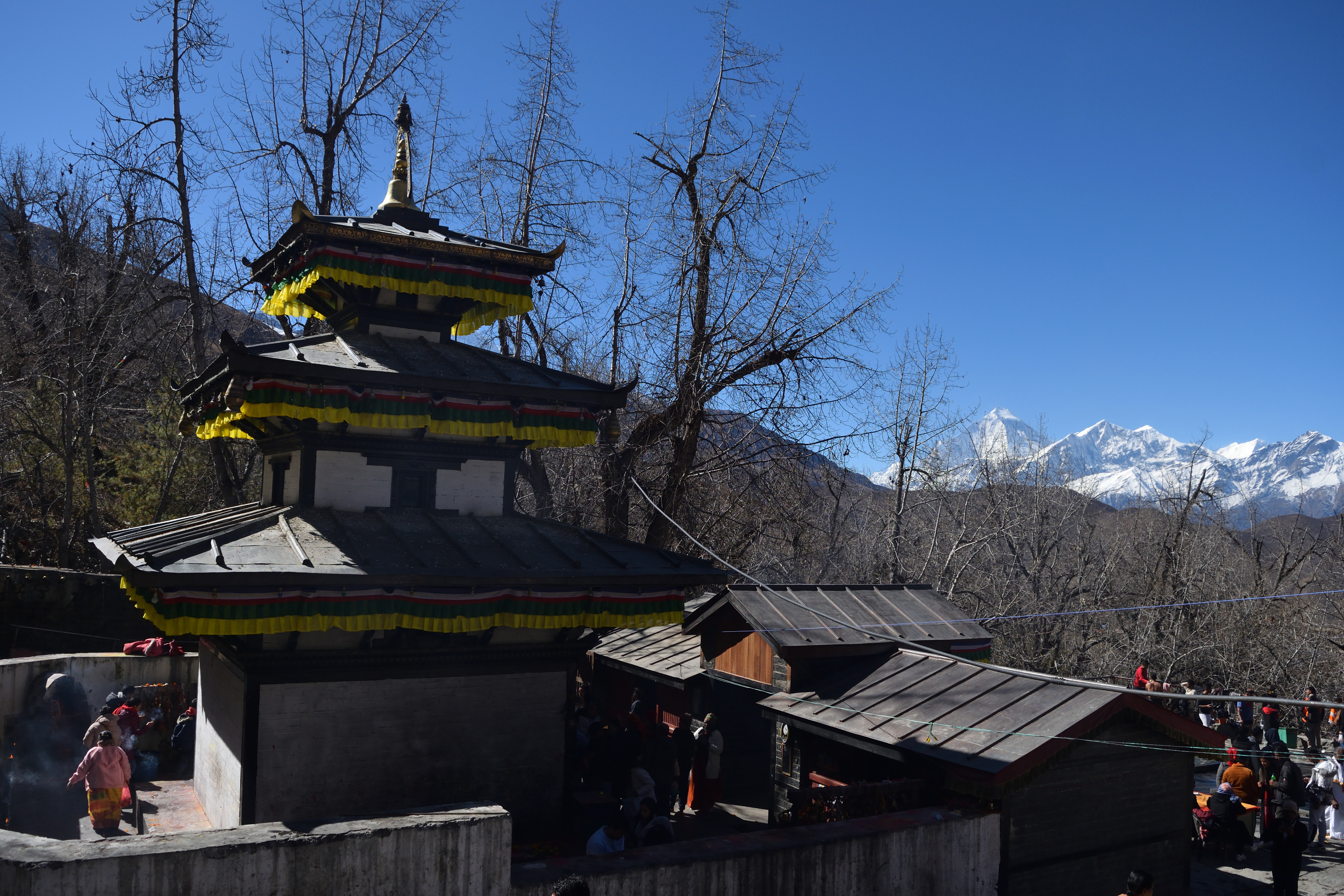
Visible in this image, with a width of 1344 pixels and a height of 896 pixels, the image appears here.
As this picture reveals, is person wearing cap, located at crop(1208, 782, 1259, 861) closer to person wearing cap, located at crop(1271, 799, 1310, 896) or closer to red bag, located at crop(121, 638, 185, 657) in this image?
person wearing cap, located at crop(1271, 799, 1310, 896)

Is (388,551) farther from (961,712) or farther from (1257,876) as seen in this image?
(1257,876)

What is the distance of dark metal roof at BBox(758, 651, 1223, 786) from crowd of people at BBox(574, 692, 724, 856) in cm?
162

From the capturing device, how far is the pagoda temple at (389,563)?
8.96 m

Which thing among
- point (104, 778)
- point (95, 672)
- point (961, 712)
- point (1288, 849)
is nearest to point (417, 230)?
point (104, 778)

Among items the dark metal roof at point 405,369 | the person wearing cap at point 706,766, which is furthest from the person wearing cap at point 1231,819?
the dark metal roof at point 405,369

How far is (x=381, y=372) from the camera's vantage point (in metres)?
10.0

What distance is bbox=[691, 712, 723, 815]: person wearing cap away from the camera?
13508mm

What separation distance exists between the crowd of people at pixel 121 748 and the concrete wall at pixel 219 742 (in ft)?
3.04

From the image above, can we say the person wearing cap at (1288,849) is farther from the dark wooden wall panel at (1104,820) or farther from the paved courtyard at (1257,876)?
the dark wooden wall panel at (1104,820)

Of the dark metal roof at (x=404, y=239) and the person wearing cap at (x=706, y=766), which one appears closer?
the dark metal roof at (x=404, y=239)

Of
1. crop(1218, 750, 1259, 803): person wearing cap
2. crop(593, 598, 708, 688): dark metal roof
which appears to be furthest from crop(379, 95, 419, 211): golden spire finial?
crop(1218, 750, 1259, 803): person wearing cap

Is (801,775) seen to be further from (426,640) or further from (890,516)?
(890,516)

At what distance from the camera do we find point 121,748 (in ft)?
36.5

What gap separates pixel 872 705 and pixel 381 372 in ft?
24.6
